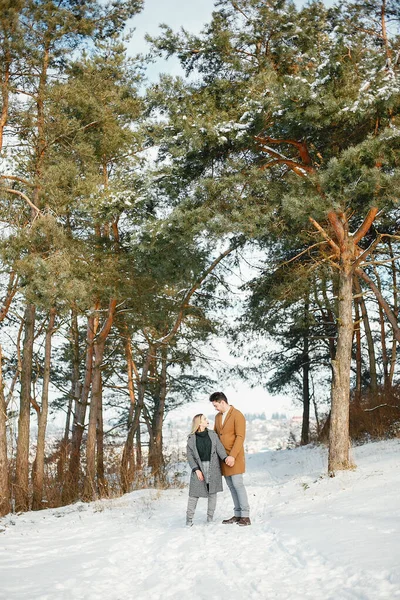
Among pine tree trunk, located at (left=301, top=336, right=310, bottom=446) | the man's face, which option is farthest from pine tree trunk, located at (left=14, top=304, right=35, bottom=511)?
pine tree trunk, located at (left=301, top=336, right=310, bottom=446)

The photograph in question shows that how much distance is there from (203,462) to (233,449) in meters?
0.41

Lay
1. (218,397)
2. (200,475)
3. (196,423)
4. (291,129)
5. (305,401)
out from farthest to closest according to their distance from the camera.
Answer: (305,401) < (291,129) < (218,397) < (196,423) < (200,475)

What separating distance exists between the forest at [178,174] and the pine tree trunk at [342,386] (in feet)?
0.09

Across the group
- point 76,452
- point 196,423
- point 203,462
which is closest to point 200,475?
point 203,462

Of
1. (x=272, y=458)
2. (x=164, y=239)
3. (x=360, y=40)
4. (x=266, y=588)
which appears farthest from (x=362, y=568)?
(x=272, y=458)

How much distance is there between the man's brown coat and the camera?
21.8 ft

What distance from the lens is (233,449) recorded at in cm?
668

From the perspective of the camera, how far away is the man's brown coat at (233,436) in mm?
6648

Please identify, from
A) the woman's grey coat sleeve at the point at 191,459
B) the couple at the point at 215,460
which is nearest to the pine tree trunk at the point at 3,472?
the couple at the point at 215,460

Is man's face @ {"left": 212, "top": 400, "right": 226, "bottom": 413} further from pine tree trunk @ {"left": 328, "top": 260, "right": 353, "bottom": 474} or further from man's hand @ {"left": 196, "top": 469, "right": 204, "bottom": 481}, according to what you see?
pine tree trunk @ {"left": 328, "top": 260, "right": 353, "bottom": 474}

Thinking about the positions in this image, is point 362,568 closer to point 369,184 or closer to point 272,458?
point 369,184

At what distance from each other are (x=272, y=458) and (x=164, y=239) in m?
11.4

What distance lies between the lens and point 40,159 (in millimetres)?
11695

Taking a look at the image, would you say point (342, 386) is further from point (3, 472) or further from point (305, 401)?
point (305, 401)
